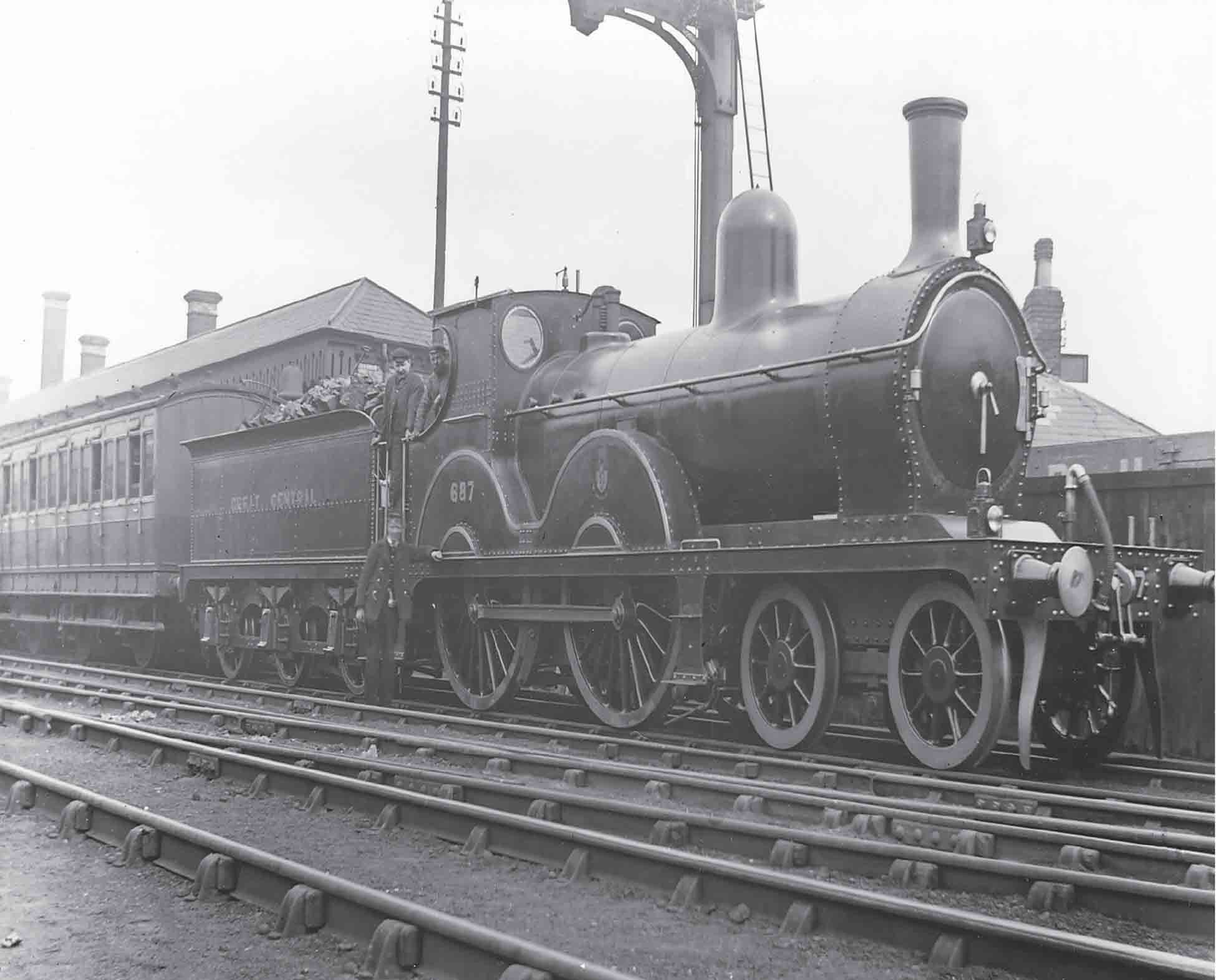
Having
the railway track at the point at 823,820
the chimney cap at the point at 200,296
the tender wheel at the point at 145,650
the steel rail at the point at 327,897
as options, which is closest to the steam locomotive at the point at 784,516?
the railway track at the point at 823,820

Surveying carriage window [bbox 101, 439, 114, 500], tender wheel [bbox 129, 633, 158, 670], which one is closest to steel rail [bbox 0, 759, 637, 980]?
tender wheel [bbox 129, 633, 158, 670]

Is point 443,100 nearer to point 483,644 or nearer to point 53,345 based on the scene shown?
point 483,644

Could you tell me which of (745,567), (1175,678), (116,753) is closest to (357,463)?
(116,753)

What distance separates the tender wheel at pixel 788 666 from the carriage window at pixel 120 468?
35.1ft

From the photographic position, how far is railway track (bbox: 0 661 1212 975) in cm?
420

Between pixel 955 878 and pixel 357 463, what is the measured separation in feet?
27.1

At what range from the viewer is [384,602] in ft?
33.8

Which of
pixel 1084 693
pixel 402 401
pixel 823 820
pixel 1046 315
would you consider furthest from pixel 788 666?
pixel 1046 315

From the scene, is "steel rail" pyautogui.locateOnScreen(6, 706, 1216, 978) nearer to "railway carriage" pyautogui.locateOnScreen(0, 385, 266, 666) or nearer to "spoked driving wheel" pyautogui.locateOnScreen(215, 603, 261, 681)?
"spoked driving wheel" pyautogui.locateOnScreen(215, 603, 261, 681)

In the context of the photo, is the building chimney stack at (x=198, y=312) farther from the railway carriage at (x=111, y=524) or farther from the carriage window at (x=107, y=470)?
the carriage window at (x=107, y=470)

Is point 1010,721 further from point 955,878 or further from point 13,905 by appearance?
point 13,905

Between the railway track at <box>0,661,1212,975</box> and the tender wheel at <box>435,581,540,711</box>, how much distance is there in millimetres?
1248

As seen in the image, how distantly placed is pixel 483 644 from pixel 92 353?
36.4m

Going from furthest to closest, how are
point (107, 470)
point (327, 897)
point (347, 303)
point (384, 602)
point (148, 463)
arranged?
point (347, 303)
point (107, 470)
point (148, 463)
point (384, 602)
point (327, 897)
